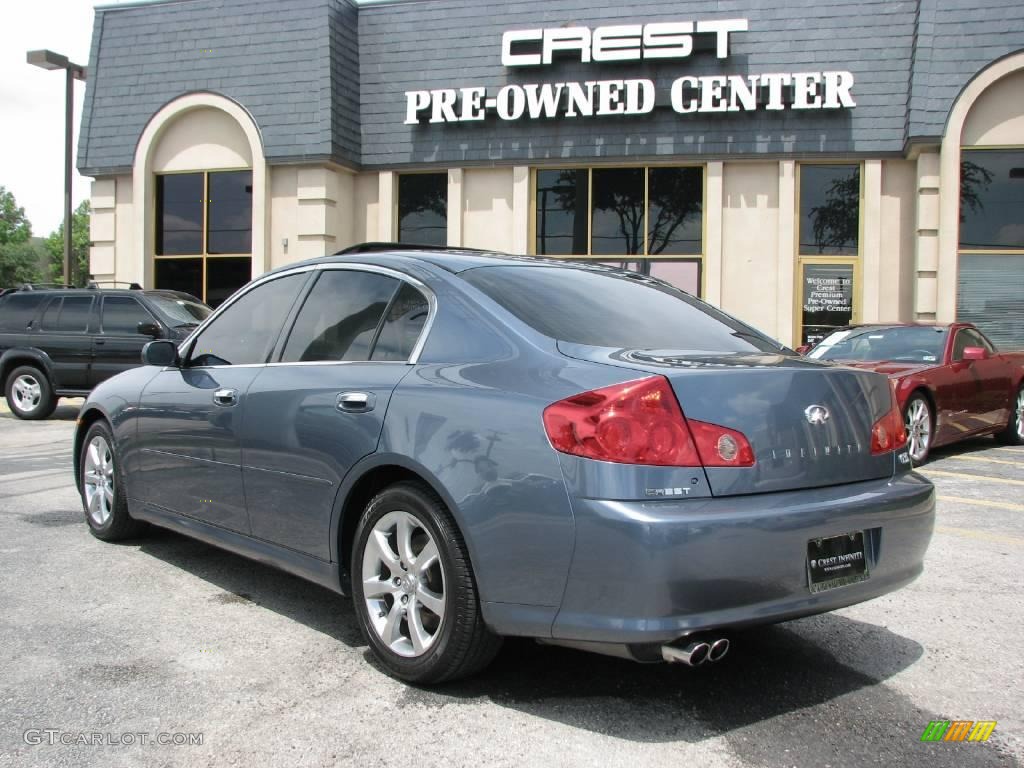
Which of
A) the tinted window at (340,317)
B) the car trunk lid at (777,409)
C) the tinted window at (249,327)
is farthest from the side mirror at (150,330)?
the car trunk lid at (777,409)

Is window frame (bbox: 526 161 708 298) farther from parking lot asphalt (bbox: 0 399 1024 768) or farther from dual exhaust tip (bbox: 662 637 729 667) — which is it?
dual exhaust tip (bbox: 662 637 729 667)

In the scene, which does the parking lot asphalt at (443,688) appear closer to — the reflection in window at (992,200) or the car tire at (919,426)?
the car tire at (919,426)

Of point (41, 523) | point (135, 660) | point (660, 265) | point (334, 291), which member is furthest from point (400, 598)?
point (660, 265)

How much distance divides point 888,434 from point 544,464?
1.41 meters

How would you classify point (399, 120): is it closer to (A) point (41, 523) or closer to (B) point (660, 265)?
(B) point (660, 265)

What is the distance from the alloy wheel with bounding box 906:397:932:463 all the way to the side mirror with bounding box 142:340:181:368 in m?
6.84

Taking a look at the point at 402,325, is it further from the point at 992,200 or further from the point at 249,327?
the point at 992,200

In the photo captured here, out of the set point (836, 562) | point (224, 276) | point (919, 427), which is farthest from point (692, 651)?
point (224, 276)

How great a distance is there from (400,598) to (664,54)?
50.2 feet

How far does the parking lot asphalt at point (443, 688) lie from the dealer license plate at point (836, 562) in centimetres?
47

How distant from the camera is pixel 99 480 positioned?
5723 millimetres

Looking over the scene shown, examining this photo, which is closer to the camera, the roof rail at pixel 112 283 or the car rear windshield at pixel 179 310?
the car rear windshield at pixel 179 310

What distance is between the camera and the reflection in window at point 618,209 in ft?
58.3

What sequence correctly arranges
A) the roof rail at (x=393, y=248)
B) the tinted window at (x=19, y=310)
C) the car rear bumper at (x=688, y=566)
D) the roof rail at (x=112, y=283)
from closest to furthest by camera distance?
the car rear bumper at (x=688, y=566) < the roof rail at (x=393, y=248) < the tinted window at (x=19, y=310) < the roof rail at (x=112, y=283)
